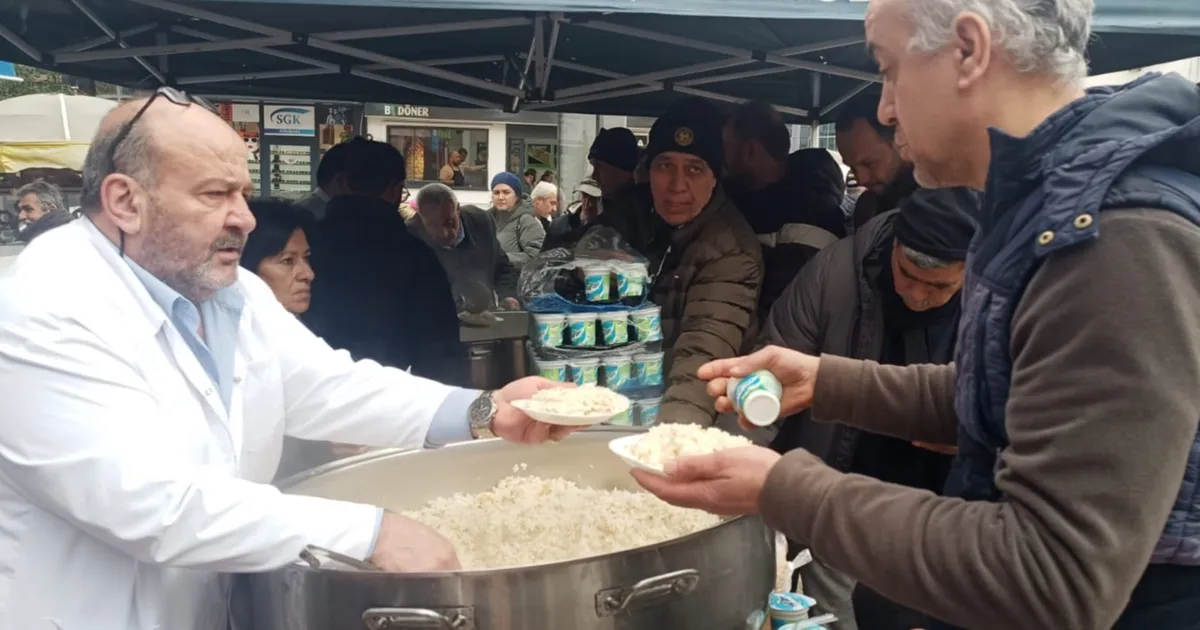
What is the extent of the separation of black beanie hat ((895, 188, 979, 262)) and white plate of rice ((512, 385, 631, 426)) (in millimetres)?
973

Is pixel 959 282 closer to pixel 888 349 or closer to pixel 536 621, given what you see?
pixel 888 349

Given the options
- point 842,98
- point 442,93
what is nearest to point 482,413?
point 442,93

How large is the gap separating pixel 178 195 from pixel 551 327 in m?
1.59

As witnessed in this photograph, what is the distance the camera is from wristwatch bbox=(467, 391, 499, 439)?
208 cm

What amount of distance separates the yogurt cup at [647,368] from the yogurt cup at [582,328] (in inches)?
7.5

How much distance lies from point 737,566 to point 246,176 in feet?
4.03

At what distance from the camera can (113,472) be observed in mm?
1319

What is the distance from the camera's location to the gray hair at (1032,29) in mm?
1099

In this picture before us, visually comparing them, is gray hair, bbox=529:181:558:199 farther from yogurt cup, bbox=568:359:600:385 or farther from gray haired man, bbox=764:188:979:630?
gray haired man, bbox=764:188:979:630

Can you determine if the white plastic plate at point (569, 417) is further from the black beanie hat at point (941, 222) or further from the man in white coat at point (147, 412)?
the black beanie hat at point (941, 222)

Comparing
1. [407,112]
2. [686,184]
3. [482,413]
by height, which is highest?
[407,112]

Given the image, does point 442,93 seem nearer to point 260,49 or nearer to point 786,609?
point 260,49

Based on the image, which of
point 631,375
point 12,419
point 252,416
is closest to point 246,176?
point 252,416

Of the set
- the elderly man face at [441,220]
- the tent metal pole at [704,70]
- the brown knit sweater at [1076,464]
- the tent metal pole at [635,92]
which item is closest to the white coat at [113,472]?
the brown knit sweater at [1076,464]
